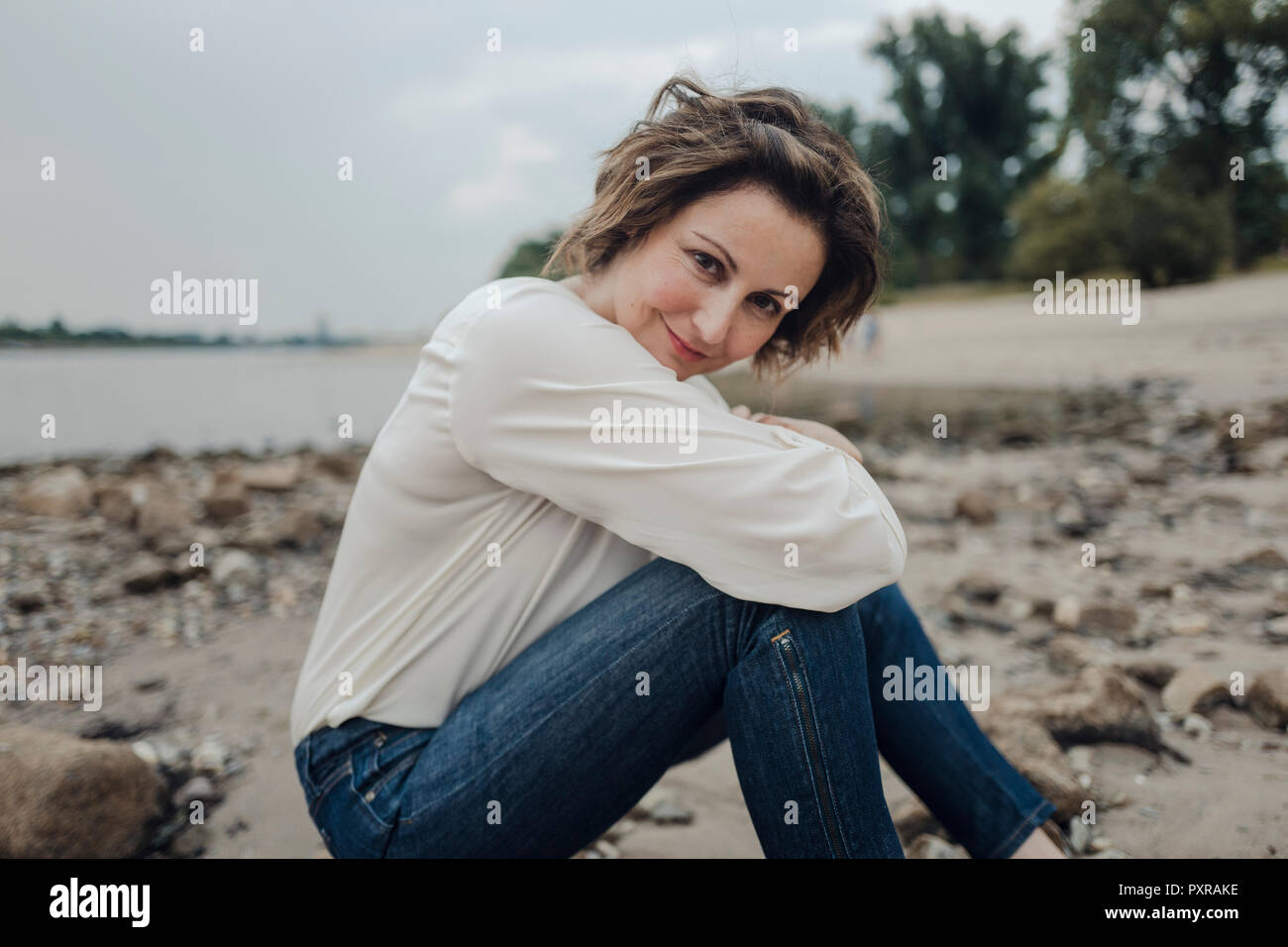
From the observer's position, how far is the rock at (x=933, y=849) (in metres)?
1.74

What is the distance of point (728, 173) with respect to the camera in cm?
145

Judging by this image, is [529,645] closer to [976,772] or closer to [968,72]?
[976,772]

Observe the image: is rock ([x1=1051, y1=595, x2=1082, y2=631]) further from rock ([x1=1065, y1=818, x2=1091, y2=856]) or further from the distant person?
the distant person

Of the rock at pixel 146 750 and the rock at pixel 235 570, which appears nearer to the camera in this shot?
the rock at pixel 146 750

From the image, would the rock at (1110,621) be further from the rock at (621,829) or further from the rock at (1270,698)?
the rock at (621,829)

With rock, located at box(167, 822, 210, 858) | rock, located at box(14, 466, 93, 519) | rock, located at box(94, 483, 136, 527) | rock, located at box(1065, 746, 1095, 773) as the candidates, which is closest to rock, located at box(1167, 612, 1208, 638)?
rock, located at box(1065, 746, 1095, 773)

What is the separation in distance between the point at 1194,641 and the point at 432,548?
2.43 m

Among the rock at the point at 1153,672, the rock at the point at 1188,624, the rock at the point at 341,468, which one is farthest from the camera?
the rock at the point at 341,468

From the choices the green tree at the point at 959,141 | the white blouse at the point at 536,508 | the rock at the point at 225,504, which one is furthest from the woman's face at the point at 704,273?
the green tree at the point at 959,141

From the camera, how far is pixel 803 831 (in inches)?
47.6

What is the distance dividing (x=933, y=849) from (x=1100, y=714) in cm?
62

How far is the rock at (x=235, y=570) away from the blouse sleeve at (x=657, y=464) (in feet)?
8.59

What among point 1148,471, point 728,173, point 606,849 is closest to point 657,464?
point 728,173

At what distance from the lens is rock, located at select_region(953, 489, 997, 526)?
164 inches
